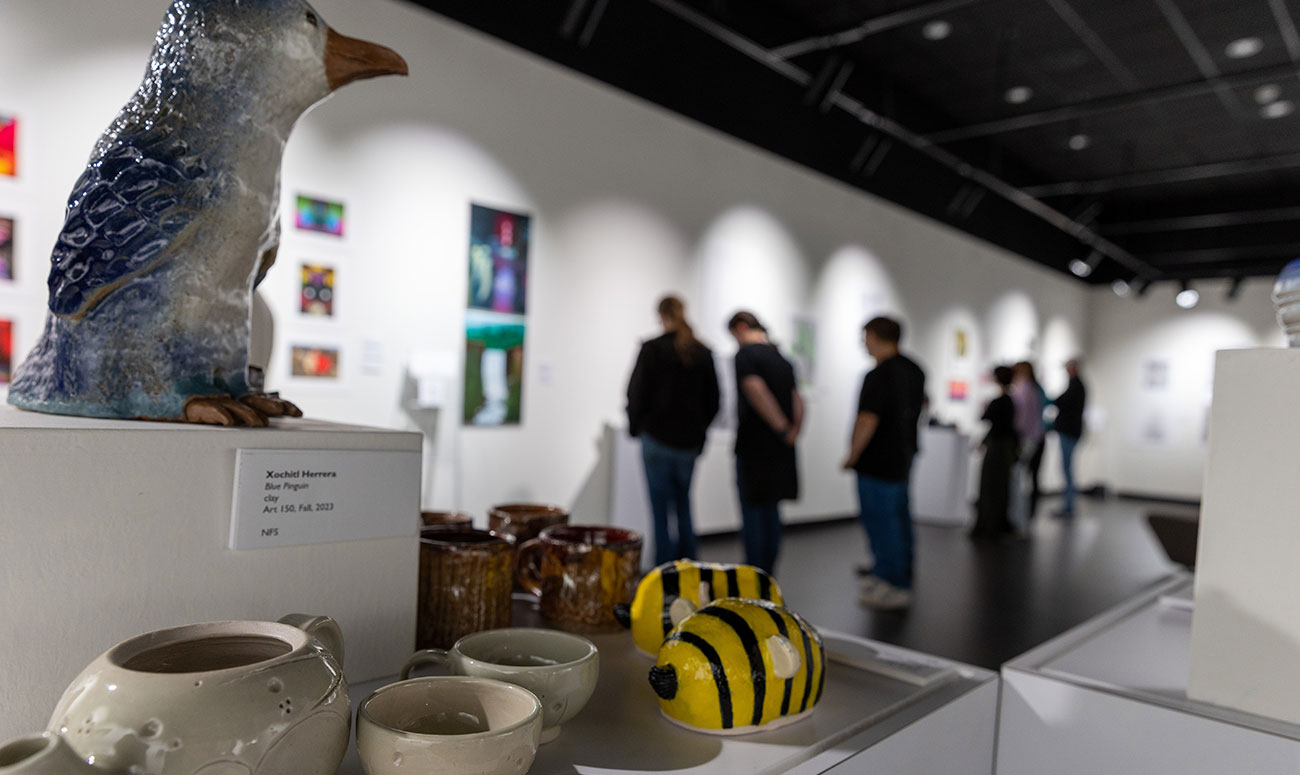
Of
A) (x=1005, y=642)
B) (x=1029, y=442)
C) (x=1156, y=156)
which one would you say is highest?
(x=1156, y=156)

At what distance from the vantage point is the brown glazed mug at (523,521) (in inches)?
50.8

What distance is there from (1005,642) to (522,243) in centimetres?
312

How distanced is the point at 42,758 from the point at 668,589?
2.06ft

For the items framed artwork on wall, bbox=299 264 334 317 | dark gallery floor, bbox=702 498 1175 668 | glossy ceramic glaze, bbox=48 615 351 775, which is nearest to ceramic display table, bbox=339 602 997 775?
glossy ceramic glaze, bbox=48 615 351 775

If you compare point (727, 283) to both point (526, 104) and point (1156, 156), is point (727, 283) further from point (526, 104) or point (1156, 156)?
point (1156, 156)

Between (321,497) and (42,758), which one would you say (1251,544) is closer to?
(321,497)

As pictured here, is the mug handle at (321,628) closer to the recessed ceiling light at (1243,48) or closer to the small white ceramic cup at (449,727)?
the small white ceramic cup at (449,727)

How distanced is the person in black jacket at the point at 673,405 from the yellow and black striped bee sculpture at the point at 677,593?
8.97ft

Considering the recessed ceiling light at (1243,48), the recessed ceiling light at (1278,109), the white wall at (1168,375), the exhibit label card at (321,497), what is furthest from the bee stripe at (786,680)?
the white wall at (1168,375)

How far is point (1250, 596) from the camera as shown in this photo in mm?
985

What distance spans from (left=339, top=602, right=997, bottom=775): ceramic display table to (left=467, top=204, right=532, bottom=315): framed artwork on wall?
3.52 m

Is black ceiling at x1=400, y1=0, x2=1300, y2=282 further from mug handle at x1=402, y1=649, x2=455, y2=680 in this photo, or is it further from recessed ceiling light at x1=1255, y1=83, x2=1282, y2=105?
mug handle at x1=402, y1=649, x2=455, y2=680

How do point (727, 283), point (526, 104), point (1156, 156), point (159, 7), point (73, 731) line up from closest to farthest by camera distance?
point (73, 731) < point (159, 7) < point (526, 104) < point (727, 283) < point (1156, 156)

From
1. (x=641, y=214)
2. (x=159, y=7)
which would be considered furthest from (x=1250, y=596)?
(x=641, y=214)
